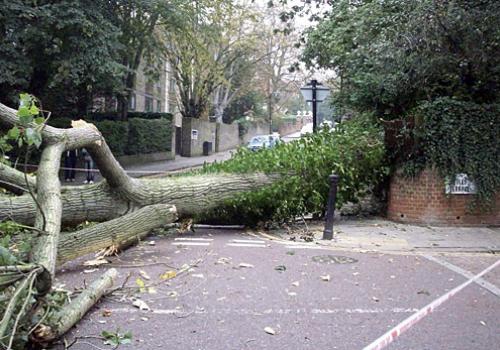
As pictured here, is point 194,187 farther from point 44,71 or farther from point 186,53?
point 186,53

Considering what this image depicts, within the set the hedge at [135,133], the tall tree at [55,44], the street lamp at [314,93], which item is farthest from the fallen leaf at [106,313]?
the hedge at [135,133]

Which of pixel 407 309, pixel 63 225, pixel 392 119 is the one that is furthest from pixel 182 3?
pixel 407 309

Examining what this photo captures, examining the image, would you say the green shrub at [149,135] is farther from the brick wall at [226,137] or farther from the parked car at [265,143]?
the brick wall at [226,137]

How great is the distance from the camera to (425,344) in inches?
167

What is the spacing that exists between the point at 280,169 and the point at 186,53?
906 inches

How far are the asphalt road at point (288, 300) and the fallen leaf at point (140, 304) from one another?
0.07m

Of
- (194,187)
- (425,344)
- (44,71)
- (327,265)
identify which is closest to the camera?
(425,344)

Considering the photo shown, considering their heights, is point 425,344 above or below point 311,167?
below

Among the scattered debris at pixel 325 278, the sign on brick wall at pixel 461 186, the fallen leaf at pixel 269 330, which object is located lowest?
the fallen leaf at pixel 269 330

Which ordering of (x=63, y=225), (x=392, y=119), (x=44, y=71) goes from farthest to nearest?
(x=44, y=71)
(x=392, y=119)
(x=63, y=225)

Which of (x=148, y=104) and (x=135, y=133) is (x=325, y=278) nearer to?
(x=135, y=133)

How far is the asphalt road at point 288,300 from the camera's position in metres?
4.36

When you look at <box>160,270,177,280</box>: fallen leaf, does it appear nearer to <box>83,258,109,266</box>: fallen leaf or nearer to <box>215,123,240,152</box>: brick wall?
<box>83,258,109,266</box>: fallen leaf

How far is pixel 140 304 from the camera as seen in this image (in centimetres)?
514
